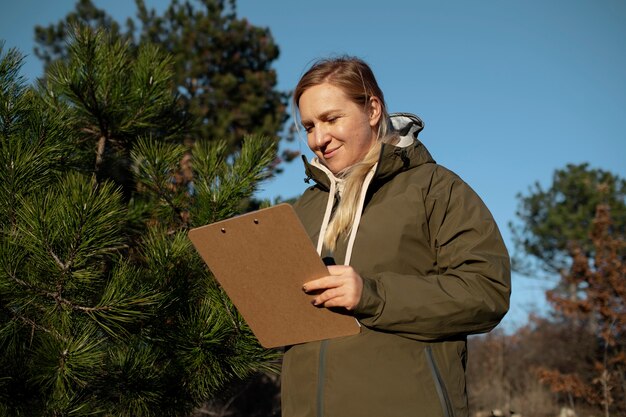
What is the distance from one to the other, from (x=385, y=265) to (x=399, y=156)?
12.4 inches

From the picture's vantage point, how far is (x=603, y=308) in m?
8.73

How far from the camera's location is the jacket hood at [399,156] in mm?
1708

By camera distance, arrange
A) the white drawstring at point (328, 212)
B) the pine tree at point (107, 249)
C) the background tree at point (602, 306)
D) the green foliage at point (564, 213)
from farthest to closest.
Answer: the green foliage at point (564, 213) → the background tree at point (602, 306) → the pine tree at point (107, 249) → the white drawstring at point (328, 212)

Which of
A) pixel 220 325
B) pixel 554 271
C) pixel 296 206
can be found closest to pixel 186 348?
pixel 220 325

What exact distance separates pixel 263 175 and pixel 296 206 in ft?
2.53

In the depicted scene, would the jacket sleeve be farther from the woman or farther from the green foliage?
the green foliage

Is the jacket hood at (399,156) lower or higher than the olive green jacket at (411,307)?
higher

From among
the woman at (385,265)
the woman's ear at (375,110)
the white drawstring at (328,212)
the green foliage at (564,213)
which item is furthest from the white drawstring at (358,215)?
the green foliage at (564,213)

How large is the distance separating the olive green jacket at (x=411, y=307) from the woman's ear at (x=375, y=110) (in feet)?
0.77

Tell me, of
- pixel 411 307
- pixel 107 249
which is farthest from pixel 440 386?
pixel 107 249

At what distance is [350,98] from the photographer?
1849 mm

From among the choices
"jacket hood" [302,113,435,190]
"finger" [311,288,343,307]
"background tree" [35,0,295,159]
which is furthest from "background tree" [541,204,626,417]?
"finger" [311,288,343,307]

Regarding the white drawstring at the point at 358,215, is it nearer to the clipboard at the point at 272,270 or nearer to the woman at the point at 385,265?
the woman at the point at 385,265

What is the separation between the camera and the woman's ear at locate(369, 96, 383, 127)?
191cm
